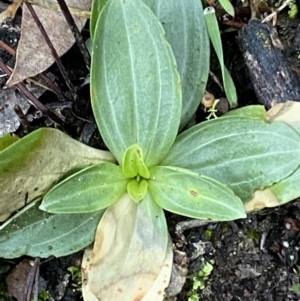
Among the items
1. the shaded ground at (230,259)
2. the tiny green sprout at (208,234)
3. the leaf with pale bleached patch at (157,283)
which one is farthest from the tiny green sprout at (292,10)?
the leaf with pale bleached patch at (157,283)

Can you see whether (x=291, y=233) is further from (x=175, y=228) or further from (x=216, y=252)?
(x=175, y=228)

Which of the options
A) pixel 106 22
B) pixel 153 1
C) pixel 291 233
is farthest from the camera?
pixel 291 233

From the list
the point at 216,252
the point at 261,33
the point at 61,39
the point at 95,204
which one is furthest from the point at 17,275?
the point at 261,33

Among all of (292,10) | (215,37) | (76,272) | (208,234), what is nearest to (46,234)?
(76,272)

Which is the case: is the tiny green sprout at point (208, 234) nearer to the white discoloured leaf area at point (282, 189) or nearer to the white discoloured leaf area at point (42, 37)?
the white discoloured leaf area at point (282, 189)

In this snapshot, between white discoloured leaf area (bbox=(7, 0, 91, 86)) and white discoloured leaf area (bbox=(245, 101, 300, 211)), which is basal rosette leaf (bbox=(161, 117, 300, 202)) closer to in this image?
white discoloured leaf area (bbox=(245, 101, 300, 211))

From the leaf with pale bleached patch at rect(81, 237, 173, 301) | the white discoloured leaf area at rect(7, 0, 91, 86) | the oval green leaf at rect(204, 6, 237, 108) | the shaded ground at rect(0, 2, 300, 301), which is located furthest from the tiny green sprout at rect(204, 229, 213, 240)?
the white discoloured leaf area at rect(7, 0, 91, 86)
